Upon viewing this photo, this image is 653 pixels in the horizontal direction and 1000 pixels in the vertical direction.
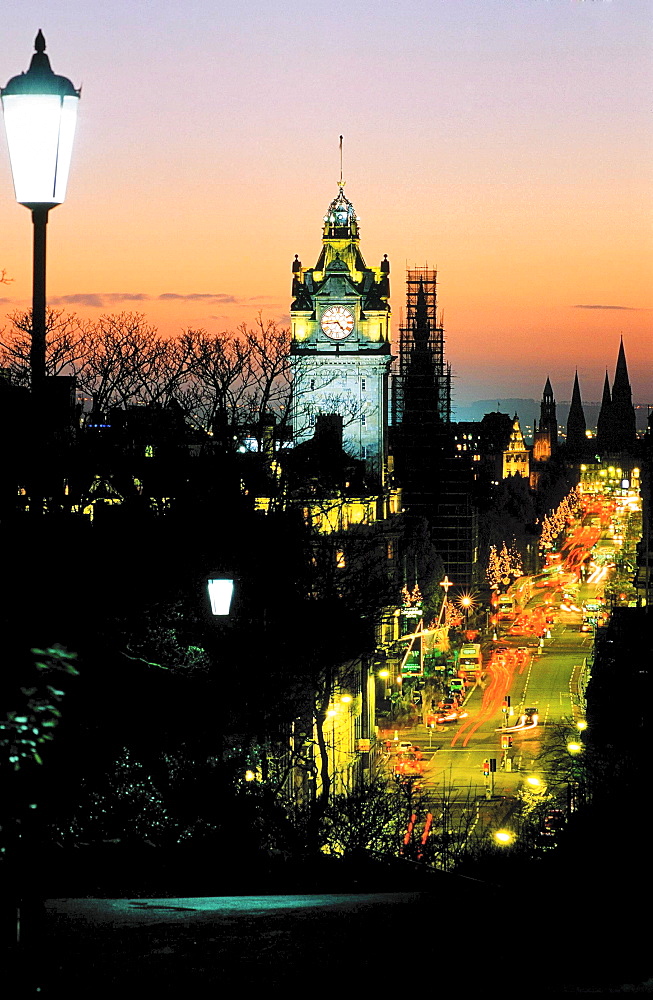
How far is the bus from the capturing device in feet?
286

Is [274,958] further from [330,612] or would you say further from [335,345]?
[335,345]

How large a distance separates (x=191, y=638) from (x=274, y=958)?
42.8 feet

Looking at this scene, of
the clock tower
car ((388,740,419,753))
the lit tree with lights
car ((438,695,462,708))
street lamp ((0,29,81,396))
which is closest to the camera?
street lamp ((0,29,81,396))

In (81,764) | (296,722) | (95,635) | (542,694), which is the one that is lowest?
(542,694)

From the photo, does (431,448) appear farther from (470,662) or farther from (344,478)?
(344,478)

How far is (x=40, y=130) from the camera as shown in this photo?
336 inches

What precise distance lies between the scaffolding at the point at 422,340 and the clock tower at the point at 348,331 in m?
10.9

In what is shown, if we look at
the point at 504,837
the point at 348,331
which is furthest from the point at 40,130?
the point at 348,331

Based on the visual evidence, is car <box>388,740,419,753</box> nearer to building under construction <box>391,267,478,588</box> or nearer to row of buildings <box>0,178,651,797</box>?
row of buildings <box>0,178,651,797</box>

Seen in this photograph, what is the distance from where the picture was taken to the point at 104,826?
1864 cm

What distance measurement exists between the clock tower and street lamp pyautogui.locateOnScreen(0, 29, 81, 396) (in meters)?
91.8

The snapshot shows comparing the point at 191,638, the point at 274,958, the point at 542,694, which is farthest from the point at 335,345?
the point at 274,958

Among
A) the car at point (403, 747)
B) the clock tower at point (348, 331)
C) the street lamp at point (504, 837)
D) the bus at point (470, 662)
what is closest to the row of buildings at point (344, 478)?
the clock tower at point (348, 331)

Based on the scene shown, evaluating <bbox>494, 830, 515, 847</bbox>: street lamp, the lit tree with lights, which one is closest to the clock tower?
the lit tree with lights
